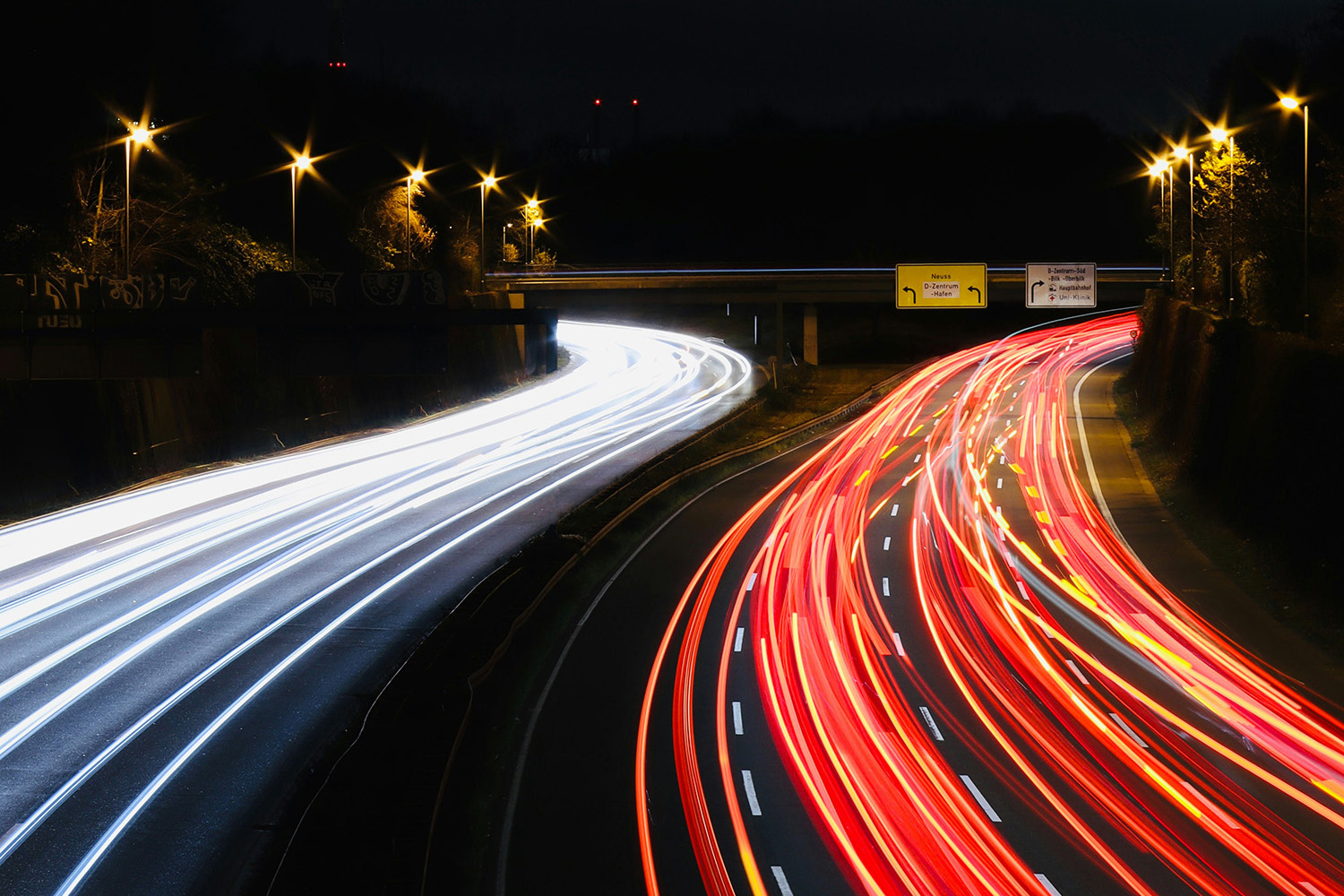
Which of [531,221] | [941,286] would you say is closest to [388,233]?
[531,221]

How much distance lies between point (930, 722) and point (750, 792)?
3.71 metres

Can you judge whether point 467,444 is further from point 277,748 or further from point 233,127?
point 233,127

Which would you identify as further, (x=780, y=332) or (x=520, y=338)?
(x=520, y=338)

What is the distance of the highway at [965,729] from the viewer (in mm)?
12195

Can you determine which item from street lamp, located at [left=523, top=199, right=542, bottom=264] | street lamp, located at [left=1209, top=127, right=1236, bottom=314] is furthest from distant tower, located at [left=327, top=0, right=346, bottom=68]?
street lamp, located at [left=1209, top=127, right=1236, bottom=314]

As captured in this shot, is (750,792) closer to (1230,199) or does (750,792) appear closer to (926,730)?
(926,730)

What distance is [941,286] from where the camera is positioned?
49312 mm

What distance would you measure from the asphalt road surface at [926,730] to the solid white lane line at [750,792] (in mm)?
36

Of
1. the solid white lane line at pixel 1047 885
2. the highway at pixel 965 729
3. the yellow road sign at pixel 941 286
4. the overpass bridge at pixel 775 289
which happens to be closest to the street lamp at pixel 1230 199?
the yellow road sign at pixel 941 286

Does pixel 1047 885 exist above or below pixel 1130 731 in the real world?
above

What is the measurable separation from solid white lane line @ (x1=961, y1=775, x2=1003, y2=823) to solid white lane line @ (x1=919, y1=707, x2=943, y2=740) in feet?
5.01

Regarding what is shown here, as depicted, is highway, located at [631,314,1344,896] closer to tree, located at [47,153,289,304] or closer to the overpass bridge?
tree, located at [47,153,289,304]

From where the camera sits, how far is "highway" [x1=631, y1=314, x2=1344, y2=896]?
12195mm

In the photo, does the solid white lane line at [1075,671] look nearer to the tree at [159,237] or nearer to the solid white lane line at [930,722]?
the solid white lane line at [930,722]
